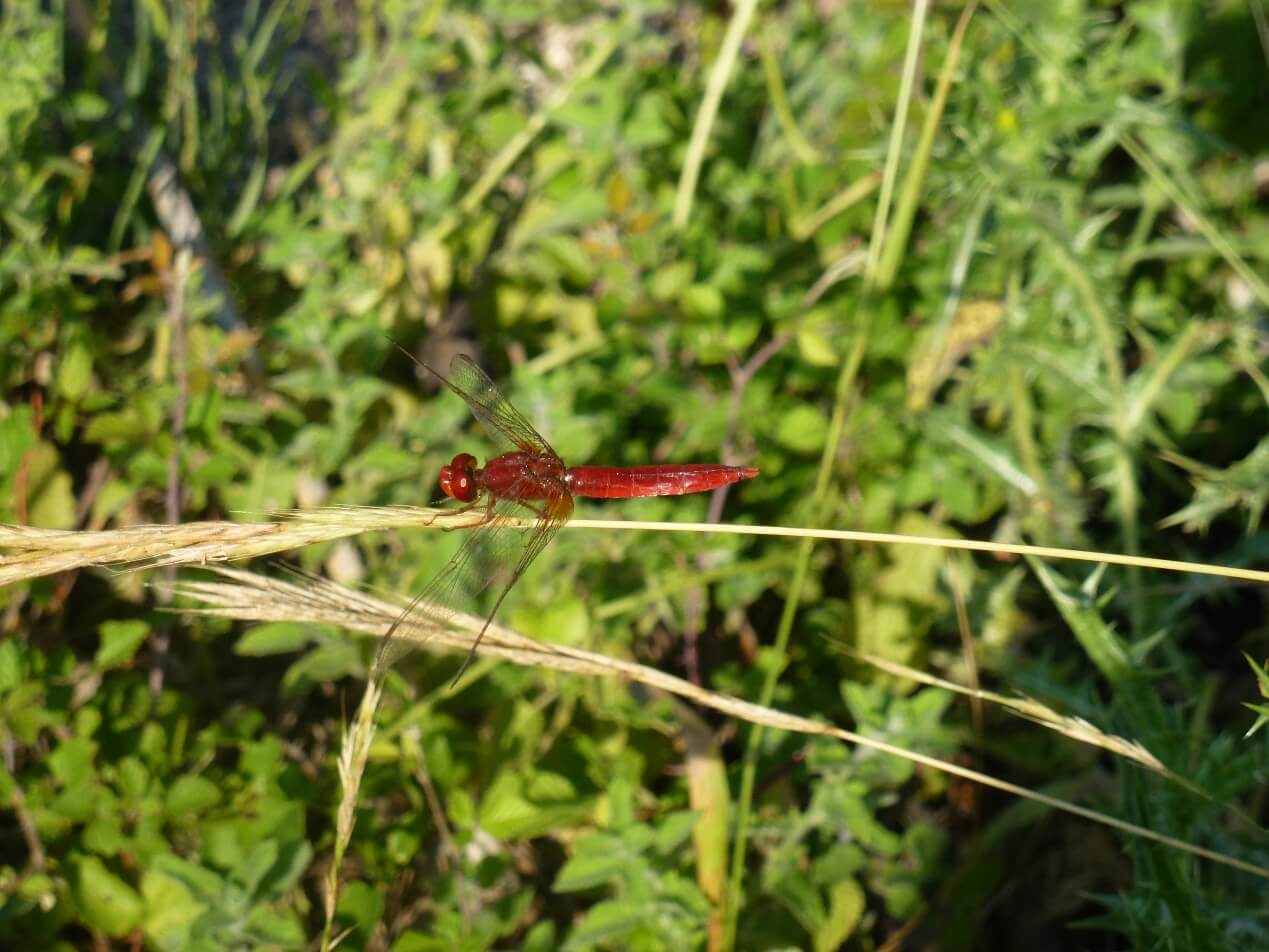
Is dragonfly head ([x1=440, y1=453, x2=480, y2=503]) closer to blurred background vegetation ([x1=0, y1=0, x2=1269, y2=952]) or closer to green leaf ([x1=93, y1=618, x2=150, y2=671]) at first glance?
blurred background vegetation ([x1=0, y1=0, x2=1269, y2=952])

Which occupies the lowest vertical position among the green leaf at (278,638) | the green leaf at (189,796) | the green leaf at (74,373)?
the green leaf at (189,796)

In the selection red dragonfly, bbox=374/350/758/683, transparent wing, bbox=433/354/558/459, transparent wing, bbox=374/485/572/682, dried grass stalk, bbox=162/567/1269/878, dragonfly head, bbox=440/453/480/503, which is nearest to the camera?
dried grass stalk, bbox=162/567/1269/878

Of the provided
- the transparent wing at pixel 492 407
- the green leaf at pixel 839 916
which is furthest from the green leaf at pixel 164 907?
the green leaf at pixel 839 916

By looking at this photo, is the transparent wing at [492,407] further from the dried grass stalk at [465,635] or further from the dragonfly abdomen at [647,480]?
the dried grass stalk at [465,635]

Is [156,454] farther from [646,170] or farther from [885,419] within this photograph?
[885,419]

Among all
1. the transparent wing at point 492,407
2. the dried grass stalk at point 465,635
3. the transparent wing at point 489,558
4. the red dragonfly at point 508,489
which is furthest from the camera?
the transparent wing at point 492,407

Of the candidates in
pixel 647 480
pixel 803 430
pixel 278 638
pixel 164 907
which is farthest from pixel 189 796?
pixel 803 430

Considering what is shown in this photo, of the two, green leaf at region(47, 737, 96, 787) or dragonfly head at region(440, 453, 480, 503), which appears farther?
green leaf at region(47, 737, 96, 787)

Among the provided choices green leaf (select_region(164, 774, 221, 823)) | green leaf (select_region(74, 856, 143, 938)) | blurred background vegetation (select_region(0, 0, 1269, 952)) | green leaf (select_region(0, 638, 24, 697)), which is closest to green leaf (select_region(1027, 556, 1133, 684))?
blurred background vegetation (select_region(0, 0, 1269, 952))

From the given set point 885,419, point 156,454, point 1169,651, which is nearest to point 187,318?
point 156,454
